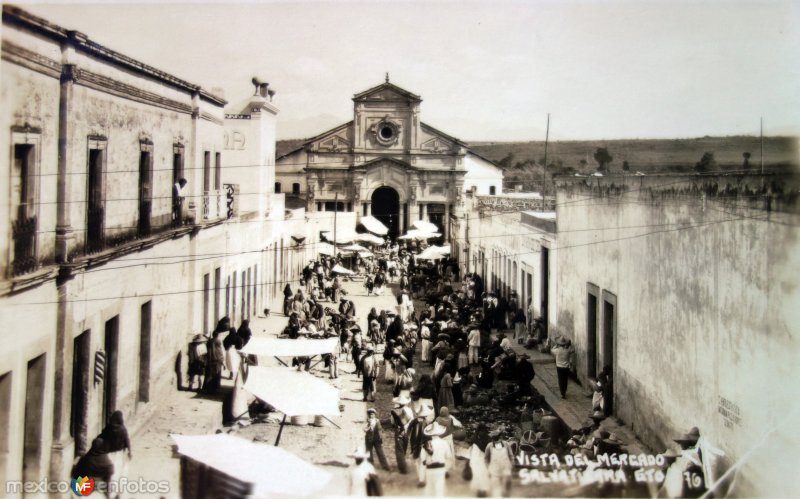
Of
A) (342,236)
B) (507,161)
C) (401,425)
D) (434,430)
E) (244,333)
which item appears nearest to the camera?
(434,430)

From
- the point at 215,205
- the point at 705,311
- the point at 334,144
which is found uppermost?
the point at 334,144

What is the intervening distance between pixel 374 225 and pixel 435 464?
375 inches

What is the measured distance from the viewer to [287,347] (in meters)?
12.2

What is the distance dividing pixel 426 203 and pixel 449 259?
5.53 ft

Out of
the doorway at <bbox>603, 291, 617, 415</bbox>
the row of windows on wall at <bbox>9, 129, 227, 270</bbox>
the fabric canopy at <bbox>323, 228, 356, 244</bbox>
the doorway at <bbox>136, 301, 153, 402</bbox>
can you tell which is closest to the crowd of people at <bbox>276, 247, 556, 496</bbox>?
the fabric canopy at <bbox>323, 228, 356, 244</bbox>

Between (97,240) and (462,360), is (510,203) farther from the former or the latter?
(97,240)

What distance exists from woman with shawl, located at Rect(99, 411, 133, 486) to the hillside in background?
718 centimetres

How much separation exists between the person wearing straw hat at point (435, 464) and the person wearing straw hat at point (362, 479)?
657 millimetres

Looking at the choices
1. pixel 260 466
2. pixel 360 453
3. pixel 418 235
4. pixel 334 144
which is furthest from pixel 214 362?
pixel 418 235

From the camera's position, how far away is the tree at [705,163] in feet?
44.4

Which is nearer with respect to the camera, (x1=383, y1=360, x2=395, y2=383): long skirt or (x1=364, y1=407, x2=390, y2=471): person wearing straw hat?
(x1=364, y1=407, x2=390, y2=471): person wearing straw hat

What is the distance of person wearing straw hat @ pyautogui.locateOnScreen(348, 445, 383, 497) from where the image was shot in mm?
9688

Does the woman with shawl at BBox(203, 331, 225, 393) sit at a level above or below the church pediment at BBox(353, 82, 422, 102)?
below

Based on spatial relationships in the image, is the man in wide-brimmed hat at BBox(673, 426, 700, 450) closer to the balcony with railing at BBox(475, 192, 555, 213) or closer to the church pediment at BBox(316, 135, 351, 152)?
the church pediment at BBox(316, 135, 351, 152)
